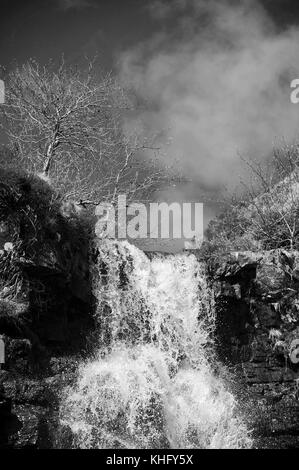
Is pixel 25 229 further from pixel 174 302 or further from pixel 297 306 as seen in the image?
pixel 297 306

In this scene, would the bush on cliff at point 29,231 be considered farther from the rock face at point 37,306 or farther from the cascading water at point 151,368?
the cascading water at point 151,368

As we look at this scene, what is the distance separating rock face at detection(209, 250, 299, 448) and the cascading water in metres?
0.62

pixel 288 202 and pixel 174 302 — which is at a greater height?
pixel 288 202

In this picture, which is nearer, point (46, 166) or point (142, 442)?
point (142, 442)

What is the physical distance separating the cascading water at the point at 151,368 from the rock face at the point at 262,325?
62 cm

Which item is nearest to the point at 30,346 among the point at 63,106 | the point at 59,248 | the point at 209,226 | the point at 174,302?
the point at 59,248

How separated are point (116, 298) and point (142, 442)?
4.22 meters

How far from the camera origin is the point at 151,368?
10945 millimetres

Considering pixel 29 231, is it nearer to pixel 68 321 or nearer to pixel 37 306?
pixel 37 306

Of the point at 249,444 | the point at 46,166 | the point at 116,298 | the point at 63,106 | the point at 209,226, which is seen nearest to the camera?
the point at 249,444

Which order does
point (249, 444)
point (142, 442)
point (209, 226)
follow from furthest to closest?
1. point (209, 226)
2. point (249, 444)
3. point (142, 442)

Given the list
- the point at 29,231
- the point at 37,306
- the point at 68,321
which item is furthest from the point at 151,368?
the point at 29,231

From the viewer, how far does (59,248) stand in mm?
11289

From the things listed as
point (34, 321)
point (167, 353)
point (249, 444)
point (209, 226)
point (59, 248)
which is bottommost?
point (249, 444)
